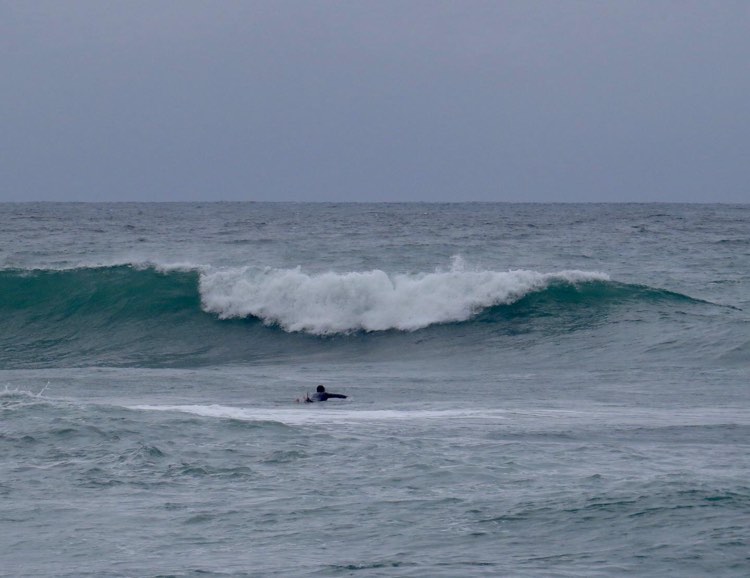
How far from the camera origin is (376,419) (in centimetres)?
1256

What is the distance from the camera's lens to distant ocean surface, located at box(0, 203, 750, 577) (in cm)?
768

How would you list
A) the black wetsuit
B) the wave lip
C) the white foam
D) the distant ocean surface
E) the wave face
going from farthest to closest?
the wave lip < the wave face < the black wetsuit < the white foam < the distant ocean surface

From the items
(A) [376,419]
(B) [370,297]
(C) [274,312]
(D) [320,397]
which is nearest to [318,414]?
(A) [376,419]

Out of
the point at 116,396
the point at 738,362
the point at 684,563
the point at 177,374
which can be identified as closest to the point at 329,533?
the point at 684,563

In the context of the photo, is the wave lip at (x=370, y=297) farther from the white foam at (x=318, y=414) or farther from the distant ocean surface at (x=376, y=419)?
the white foam at (x=318, y=414)

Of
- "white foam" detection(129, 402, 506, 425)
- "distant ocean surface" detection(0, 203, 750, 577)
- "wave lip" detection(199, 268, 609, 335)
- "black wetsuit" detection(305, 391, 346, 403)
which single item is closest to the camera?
"distant ocean surface" detection(0, 203, 750, 577)

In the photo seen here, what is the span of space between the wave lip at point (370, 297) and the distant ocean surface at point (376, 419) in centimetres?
7

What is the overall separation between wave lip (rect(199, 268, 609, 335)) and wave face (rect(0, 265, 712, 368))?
3 cm

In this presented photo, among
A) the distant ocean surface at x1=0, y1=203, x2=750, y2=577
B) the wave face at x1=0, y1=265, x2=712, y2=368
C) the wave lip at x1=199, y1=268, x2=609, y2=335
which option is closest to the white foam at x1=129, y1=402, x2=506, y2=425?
the distant ocean surface at x1=0, y1=203, x2=750, y2=577

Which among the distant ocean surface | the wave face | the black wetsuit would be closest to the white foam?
the distant ocean surface

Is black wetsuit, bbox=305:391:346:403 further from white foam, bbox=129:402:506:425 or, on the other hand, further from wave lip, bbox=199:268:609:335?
wave lip, bbox=199:268:609:335

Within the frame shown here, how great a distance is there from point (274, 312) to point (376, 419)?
1260cm

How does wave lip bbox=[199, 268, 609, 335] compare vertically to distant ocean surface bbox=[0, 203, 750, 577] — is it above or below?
above

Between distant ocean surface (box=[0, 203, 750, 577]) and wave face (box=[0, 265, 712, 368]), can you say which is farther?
wave face (box=[0, 265, 712, 368])
